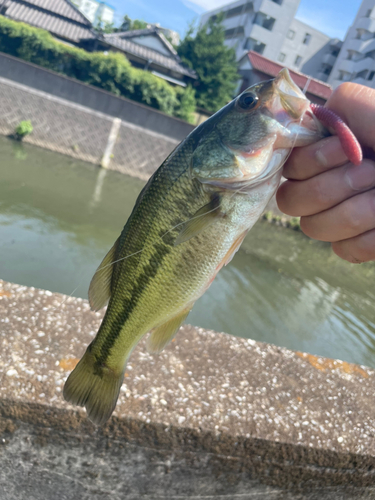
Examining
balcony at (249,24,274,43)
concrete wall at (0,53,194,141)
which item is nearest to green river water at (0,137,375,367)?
concrete wall at (0,53,194,141)

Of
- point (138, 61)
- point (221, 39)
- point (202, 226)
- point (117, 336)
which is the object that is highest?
point (221, 39)

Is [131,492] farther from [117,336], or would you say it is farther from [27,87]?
[27,87]

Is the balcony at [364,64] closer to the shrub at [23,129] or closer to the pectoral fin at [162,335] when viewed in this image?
the shrub at [23,129]

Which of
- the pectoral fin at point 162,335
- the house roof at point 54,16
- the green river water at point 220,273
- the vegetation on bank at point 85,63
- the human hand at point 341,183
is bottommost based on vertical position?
the green river water at point 220,273

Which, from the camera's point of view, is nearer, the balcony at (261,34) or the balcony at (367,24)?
the balcony at (367,24)

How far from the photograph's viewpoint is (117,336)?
143 centimetres

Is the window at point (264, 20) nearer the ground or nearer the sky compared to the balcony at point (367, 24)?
nearer the ground

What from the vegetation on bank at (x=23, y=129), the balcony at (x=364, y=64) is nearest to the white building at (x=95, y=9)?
the balcony at (x=364, y=64)

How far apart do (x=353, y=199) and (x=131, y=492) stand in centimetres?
155

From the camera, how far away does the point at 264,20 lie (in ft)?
134

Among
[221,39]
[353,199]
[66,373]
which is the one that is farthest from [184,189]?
[221,39]

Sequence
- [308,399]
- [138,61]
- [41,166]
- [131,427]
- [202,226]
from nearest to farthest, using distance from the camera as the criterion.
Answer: [202,226], [131,427], [308,399], [41,166], [138,61]

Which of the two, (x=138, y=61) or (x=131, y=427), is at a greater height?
(x=138, y=61)

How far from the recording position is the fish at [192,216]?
128 centimetres
